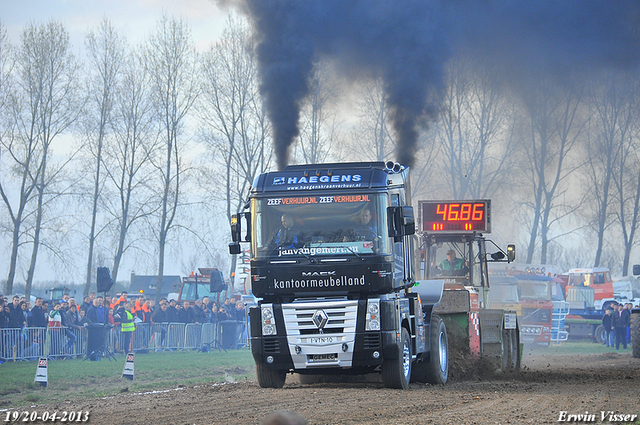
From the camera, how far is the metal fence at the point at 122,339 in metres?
19.3

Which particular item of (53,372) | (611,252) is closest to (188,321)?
(53,372)

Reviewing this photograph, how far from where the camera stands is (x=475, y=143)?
37438 mm

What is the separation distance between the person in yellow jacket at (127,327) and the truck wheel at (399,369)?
474 inches

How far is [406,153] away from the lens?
18.8 meters

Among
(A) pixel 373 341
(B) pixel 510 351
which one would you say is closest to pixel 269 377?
(A) pixel 373 341

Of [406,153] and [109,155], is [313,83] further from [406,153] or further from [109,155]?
[109,155]

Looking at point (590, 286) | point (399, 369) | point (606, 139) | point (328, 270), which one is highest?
point (606, 139)

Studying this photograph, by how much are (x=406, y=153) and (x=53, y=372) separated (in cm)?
973

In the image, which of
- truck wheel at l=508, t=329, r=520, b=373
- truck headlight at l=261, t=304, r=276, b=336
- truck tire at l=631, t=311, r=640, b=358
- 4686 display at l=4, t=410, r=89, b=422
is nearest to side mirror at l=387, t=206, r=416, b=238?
truck headlight at l=261, t=304, r=276, b=336

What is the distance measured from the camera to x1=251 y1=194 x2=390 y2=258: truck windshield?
11453mm

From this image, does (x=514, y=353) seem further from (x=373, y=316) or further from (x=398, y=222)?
(x=398, y=222)

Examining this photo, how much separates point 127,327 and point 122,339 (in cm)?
48

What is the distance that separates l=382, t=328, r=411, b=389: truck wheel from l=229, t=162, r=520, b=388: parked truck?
0.05 feet

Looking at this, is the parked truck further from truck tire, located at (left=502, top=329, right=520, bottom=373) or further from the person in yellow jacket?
the person in yellow jacket
